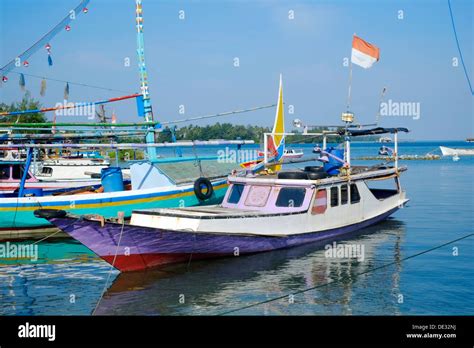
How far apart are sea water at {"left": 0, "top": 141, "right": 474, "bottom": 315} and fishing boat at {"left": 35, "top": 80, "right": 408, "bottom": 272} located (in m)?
0.47

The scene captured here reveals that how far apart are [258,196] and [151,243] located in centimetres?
448

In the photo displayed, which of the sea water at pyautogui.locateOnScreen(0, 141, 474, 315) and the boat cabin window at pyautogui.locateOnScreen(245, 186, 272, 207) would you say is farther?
the boat cabin window at pyautogui.locateOnScreen(245, 186, 272, 207)

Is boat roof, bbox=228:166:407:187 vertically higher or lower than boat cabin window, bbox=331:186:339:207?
higher

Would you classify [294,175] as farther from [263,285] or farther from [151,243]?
[151,243]

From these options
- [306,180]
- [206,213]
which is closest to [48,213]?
[206,213]

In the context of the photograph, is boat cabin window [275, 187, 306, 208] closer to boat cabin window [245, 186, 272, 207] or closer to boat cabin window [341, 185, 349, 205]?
boat cabin window [245, 186, 272, 207]

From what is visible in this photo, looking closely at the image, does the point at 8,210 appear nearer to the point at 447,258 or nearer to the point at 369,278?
the point at 369,278

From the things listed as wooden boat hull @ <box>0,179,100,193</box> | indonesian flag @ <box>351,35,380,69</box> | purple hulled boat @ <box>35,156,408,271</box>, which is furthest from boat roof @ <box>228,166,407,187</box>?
wooden boat hull @ <box>0,179,100,193</box>

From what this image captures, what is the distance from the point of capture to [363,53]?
2097cm

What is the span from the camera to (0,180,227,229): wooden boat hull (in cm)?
2091

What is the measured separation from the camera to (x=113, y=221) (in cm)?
1540
